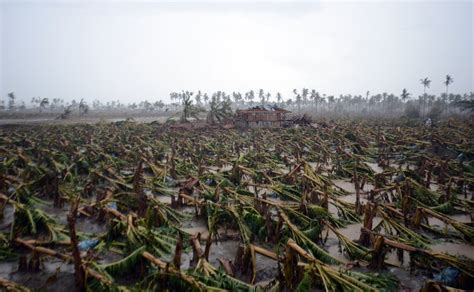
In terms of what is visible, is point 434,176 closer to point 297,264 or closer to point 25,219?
point 297,264

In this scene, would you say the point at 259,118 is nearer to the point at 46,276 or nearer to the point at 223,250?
the point at 223,250

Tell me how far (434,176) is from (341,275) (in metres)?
11.5

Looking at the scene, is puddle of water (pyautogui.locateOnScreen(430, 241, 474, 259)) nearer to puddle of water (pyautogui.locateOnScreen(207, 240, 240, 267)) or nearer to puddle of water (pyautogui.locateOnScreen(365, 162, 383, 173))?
puddle of water (pyautogui.locateOnScreen(207, 240, 240, 267))

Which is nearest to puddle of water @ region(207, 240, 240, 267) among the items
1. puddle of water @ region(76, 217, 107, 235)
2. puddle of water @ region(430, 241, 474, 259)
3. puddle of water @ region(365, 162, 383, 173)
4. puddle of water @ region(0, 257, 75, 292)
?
puddle of water @ region(0, 257, 75, 292)

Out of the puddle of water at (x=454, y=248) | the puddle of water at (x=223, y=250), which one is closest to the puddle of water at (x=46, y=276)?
the puddle of water at (x=223, y=250)

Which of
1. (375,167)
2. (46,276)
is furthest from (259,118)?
(46,276)

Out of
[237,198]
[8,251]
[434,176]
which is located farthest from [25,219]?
[434,176]

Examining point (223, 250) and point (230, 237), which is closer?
point (223, 250)

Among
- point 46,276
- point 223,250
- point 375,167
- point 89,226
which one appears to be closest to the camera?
point 46,276

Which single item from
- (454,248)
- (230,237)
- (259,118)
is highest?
(259,118)

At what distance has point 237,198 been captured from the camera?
8344 mm

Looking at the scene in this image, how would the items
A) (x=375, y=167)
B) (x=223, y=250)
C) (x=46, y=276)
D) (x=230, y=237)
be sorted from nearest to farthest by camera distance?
1. (x=46, y=276)
2. (x=223, y=250)
3. (x=230, y=237)
4. (x=375, y=167)

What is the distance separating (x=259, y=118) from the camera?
117 ft

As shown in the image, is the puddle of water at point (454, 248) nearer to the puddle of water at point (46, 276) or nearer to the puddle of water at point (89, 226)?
the puddle of water at point (46, 276)
